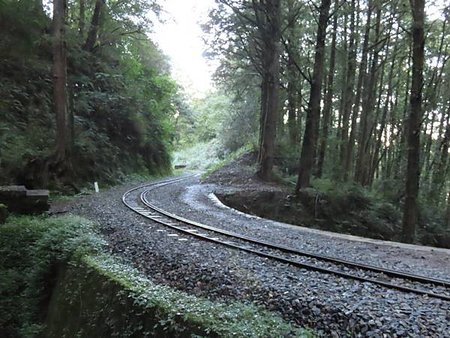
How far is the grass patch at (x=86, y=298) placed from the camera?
13.5 ft

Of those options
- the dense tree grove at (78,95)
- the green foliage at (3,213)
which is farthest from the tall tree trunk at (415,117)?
the dense tree grove at (78,95)

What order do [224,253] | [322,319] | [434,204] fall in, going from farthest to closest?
[434,204] → [224,253] → [322,319]

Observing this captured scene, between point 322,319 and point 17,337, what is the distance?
555cm

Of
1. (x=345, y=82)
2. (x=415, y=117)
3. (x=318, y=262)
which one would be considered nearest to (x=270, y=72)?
(x=345, y=82)

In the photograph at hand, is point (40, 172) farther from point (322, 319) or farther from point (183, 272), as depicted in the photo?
point (322, 319)

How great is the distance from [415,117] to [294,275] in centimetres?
769

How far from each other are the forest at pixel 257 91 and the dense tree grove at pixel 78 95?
0.07 metres

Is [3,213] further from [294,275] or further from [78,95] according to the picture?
[78,95]

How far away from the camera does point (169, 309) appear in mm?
4410

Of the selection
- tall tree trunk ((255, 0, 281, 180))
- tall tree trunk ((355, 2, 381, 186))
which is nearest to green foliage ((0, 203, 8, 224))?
tall tree trunk ((255, 0, 281, 180))

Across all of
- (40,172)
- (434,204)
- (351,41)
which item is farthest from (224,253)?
(434,204)

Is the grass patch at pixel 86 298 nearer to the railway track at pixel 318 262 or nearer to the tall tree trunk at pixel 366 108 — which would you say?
the railway track at pixel 318 262

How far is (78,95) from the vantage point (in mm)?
20609

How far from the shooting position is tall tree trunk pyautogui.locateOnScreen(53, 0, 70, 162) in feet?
46.0
